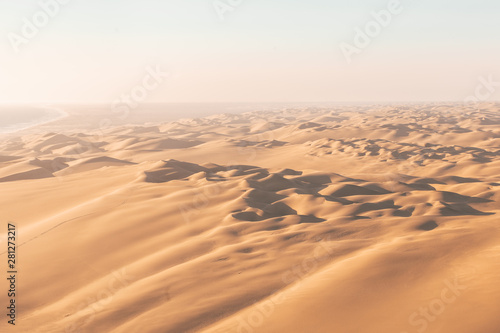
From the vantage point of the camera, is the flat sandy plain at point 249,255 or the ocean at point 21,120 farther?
the ocean at point 21,120

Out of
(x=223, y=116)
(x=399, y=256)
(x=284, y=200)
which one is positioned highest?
(x=399, y=256)

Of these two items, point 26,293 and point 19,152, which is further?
point 19,152

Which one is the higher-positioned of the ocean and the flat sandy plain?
the flat sandy plain

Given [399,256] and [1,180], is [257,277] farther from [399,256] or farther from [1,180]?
[1,180]

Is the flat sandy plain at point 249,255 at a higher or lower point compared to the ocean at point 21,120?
higher

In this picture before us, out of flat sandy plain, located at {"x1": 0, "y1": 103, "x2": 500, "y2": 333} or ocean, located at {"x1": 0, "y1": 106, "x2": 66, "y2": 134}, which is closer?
flat sandy plain, located at {"x1": 0, "y1": 103, "x2": 500, "y2": 333}

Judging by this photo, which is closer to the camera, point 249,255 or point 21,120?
point 249,255

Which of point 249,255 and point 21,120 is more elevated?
point 249,255

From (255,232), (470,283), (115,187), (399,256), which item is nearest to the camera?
(470,283)

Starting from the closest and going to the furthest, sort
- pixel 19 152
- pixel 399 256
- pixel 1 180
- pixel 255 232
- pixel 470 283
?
pixel 470 283
pixel 399 256
pixel 255 232
pixel 1 180
pixel 19 152

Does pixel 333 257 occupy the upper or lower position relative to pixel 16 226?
upper

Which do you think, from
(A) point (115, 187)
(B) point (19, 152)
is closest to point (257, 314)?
(A) point (115, 187)
